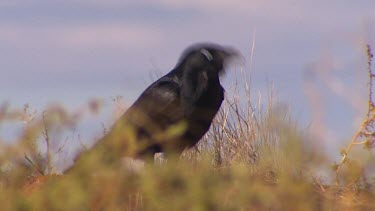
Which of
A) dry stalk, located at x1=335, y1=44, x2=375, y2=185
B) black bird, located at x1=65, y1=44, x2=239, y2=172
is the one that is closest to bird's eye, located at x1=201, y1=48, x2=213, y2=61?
black bird, located at x1=65, y1=44, x2=239, y2=172

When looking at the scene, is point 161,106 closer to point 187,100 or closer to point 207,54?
point 187,100

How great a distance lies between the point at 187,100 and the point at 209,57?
46cm

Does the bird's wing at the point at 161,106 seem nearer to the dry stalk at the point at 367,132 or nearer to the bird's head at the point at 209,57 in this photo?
the bird's head at the point at 209,57

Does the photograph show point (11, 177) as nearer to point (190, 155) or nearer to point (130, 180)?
point (130, 180)

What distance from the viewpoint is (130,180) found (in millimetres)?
3715

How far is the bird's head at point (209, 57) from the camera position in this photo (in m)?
8.55

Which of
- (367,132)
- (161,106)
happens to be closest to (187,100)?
(161,106)

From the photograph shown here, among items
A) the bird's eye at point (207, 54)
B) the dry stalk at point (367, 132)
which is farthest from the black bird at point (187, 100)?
the dry stalk at point (367, 132)

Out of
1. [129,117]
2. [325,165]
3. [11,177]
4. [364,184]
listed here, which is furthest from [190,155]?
[11,177]

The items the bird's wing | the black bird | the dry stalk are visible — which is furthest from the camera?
the bird's wing

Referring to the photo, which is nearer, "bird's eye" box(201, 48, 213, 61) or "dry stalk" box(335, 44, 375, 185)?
"dry stalk" box(335, 44, 375, 185)

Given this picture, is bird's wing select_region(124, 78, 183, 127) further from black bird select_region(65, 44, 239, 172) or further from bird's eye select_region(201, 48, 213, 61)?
bird's eye select_region(201, 48, 213, 61)

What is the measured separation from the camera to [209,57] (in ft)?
28.3

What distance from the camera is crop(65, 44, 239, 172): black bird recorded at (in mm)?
8344
